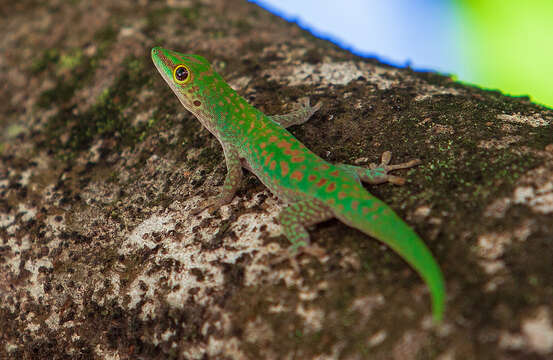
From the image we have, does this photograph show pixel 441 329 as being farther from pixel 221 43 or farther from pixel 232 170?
pixel 221 43

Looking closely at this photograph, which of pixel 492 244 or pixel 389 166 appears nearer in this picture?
pixel 492 244

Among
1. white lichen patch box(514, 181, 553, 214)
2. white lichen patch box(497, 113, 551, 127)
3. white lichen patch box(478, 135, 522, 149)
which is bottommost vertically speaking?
white lichen patch box(514, 181, 553, 214)

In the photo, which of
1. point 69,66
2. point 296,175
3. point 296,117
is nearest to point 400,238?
point 296,175

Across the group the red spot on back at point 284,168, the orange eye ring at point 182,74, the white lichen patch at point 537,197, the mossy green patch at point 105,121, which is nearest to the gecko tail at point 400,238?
the red spot on back at point 284,168

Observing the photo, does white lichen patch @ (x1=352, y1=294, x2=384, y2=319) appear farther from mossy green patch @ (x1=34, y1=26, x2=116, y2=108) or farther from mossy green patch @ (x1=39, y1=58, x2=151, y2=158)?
mossy green patch @ (x1=34, y1=26, x2=116, y2=108)

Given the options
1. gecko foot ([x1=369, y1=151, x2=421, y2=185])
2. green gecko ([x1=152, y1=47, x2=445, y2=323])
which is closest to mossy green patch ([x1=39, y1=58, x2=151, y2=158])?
green gecko ([x1=152, y1=47, x2=445, y2=323])

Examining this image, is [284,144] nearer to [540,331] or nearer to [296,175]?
[296,175]

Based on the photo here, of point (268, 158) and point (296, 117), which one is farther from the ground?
point (296, 117)

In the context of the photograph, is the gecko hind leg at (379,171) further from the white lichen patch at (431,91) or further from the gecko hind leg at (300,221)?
the white lichen patch at (431,91)
